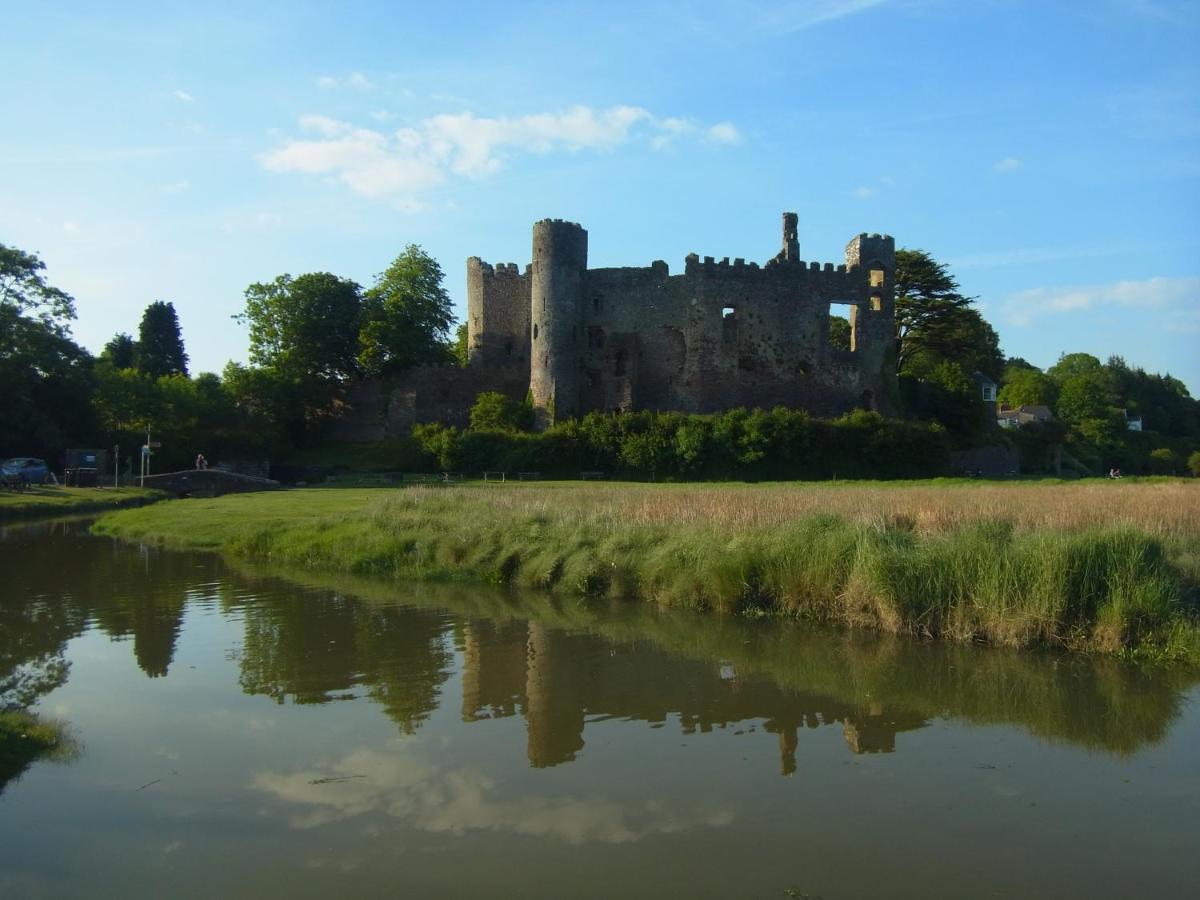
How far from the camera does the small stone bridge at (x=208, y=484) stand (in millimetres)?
36438

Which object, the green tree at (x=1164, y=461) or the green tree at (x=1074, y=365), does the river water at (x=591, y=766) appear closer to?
the green tree at (x=1164, y=461)

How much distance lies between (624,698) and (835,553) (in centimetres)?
446

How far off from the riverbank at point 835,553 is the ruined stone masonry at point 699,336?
2302 centimetres

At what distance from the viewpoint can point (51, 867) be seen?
243 inches

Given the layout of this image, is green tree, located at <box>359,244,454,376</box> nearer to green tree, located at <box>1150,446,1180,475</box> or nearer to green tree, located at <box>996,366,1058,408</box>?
green tree, located at <box>1150,446,1180,475</box>

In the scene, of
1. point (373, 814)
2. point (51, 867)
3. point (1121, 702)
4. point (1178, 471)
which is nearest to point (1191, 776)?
point (1121, 702)

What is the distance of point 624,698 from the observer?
9930 millimetres

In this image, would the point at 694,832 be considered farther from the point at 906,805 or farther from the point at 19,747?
the point at 19,747

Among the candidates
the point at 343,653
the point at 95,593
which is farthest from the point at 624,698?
the point at 95,593

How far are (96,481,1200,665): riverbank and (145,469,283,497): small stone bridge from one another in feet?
45.5

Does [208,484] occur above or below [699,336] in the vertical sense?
below

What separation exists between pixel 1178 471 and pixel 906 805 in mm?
60469

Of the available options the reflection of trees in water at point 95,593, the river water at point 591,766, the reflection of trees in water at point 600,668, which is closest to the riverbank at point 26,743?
the river water at point 591,766

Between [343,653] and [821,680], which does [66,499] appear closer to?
[343,653]
